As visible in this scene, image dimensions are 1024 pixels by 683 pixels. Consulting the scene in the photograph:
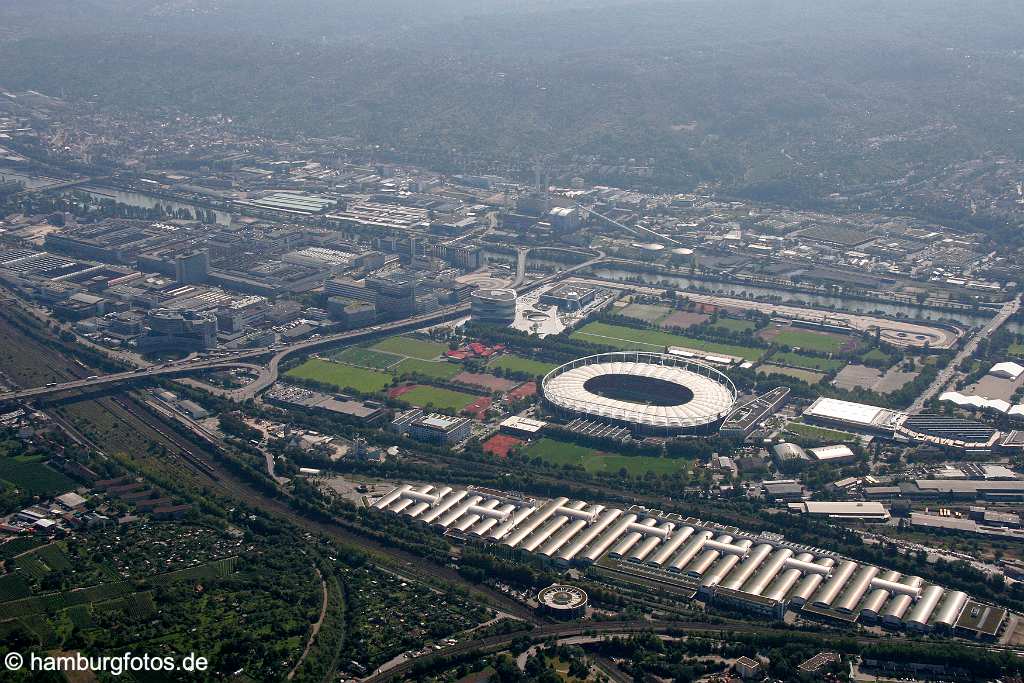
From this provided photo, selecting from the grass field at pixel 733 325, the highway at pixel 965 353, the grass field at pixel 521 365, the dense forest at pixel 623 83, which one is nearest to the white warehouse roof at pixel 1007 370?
the highway at pixel 965 353

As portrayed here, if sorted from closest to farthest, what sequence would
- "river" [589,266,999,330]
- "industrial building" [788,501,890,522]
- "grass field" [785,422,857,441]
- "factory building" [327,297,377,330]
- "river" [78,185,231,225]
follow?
"industrial building" [788,501,890,522]
"grass field" [785,422,857,441]
"factory building" [327,297,377,330]
"river" [589,266,999,330]
"river" [78,185,231,225]

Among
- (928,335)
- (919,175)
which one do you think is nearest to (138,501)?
(928,335)

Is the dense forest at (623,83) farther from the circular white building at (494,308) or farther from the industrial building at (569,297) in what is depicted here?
the circular white building at (494,308)

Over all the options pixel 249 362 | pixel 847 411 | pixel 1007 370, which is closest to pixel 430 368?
pixel 249 362

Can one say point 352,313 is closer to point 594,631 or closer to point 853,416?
point 853,416

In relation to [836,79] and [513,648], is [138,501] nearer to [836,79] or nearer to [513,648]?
[513,648]

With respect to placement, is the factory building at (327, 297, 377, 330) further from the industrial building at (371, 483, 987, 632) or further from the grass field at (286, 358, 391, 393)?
the industrial building at (371, 483, 987, 632)

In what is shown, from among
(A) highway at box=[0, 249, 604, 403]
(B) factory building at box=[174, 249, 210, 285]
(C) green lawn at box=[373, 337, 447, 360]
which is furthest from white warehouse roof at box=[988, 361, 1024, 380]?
(B) factory building at box=[174, 249, 210, 285]
